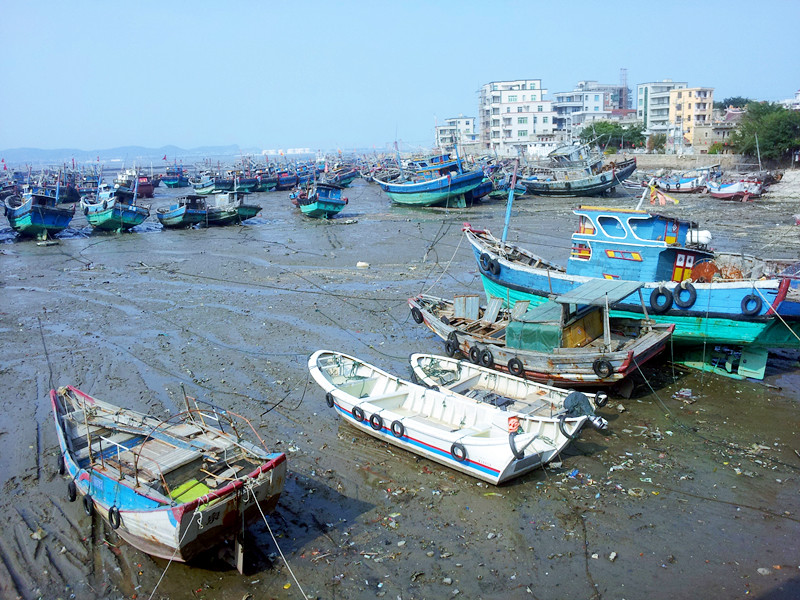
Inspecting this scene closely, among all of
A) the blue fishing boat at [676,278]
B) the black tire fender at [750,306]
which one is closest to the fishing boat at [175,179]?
the blue fishing boat at [676,278]

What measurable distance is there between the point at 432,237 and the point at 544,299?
575 inches

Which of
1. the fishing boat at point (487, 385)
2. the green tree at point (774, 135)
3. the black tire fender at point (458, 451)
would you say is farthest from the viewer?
the green tree at point (774, 135)

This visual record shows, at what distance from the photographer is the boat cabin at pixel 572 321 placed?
10.4 m

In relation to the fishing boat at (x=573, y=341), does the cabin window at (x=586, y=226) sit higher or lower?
higher

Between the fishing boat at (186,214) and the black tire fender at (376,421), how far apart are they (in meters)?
26.6

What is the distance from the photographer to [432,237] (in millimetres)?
27312

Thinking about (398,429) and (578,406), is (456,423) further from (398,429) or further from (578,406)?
(578,406)

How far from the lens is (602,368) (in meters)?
9.95

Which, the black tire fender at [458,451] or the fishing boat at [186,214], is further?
the fishing boat at [186,214]

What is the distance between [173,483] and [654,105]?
78288 mm

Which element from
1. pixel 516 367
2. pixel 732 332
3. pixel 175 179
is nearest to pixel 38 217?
pixel 516 367

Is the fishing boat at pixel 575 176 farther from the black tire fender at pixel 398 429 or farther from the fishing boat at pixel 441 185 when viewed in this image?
the black tire fender at pixel 398 429

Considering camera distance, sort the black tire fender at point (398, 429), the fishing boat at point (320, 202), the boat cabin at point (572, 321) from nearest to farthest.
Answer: the black tire fender at point (398, 429), the boat cabin at point (572, 321), the fishing boat at point (320, 202)

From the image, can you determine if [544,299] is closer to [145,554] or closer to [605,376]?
[605,376]
